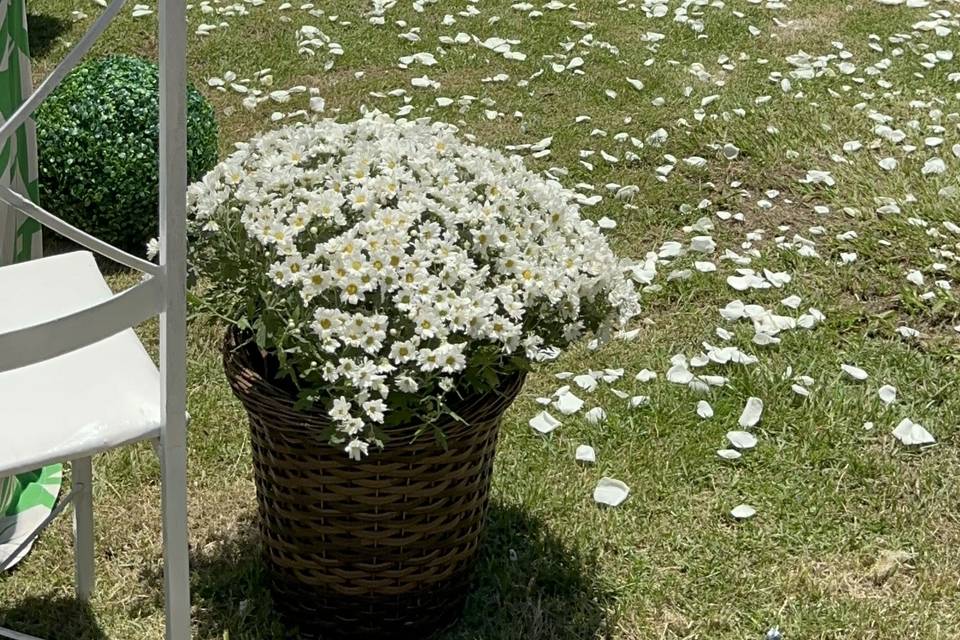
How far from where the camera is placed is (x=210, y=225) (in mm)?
2293

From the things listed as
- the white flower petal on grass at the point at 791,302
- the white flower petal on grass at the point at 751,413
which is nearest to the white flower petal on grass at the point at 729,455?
the white flower petal on grass at the point at 751,413

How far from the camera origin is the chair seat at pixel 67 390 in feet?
6.19

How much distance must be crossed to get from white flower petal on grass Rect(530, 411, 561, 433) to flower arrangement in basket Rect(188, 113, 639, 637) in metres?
0.73

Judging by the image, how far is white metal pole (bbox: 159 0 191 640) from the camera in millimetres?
1602

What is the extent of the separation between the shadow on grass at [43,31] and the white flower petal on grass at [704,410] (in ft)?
12.0

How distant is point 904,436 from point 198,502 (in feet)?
5.93

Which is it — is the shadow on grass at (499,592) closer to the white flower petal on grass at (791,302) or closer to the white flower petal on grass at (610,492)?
the white flower petal on grass at (610,492)

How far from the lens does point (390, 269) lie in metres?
2.14

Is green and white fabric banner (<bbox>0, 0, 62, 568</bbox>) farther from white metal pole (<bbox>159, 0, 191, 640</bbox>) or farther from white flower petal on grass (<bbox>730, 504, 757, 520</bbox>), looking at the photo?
white flower petal on grass (<bbox>730, 504, 757, 520</bbox>)

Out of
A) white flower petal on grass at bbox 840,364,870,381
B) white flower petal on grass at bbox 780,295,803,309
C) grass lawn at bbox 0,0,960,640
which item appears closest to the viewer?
grass lawn at bbox 0,0,960,640

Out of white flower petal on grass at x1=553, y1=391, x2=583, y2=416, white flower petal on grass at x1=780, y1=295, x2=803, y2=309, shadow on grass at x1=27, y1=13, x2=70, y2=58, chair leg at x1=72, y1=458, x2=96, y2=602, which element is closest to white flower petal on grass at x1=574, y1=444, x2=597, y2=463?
white flower petal on grass at x1=553, y1=391, x2=583, y2=416

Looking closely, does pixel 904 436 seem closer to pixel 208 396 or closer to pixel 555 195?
pixel 555 195

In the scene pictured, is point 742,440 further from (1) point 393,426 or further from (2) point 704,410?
(1) point 393,426

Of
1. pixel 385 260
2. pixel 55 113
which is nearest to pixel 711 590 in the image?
pixel 385 260
